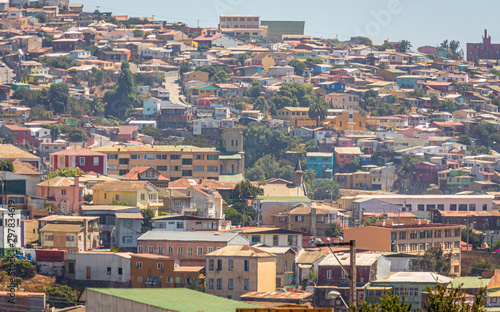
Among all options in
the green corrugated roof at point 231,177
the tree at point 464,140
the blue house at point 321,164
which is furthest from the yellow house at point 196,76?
the green corrugated roof at point 231,177

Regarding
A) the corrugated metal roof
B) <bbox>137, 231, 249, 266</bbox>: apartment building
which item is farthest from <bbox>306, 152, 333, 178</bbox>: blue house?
<bbox>137, 231, 249, 266</bbox>: apartment building

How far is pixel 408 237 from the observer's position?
6788 cm

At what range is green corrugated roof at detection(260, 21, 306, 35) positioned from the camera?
589 ft

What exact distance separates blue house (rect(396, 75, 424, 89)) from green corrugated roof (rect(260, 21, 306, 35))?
36.5 meters

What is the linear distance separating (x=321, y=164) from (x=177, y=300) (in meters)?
81.2

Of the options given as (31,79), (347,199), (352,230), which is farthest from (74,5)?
(352,230)

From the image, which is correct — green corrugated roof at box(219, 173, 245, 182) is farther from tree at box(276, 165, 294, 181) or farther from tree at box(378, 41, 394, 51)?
tree at box(378, 41, 394, 51)

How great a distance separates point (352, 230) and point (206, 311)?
120 ft

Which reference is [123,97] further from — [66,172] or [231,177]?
[66,172]

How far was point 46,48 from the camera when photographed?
5561 inches

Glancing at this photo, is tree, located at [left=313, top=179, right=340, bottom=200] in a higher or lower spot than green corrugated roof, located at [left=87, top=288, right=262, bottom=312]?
lower

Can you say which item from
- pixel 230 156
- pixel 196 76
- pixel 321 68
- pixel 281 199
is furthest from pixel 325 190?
pixel 321 68

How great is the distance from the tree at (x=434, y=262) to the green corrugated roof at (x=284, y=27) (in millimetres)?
114191

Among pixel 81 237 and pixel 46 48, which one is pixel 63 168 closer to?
pixel 81 237
